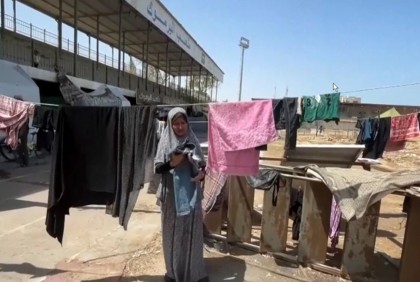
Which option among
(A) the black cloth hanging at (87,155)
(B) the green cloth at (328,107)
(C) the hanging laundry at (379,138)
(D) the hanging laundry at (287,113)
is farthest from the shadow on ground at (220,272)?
(C) the hanging laundry at (379,138)

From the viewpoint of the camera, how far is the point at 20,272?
352 cm

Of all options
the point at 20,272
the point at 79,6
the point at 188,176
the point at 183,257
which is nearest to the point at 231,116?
the point at 188,176

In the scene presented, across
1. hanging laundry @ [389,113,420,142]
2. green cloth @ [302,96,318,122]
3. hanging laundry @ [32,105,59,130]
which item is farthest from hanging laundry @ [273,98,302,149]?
hanging laundry @ [389,113,420,142]

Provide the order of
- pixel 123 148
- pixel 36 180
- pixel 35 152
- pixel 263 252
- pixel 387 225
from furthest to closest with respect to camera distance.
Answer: pixel 35 152 → pixel 36 180 → pixel 387 225 → pixel 263 252 → pixel 123 148

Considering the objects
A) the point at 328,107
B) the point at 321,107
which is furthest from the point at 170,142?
the point at 328,107

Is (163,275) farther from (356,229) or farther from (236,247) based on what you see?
(356,229)

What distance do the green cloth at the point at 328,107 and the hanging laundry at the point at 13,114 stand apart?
3.94 meters

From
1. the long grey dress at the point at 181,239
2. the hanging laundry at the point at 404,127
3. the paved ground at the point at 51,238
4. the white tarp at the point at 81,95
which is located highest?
the white tarp at the point at 81,95

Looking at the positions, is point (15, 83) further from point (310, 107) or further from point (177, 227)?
point (310, 107)

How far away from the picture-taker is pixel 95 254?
4.04 m

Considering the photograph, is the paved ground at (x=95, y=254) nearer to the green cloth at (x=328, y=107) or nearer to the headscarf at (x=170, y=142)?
the headscarf at (x=170, y=142)

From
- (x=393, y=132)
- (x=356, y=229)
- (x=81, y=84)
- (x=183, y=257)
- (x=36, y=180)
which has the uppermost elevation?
(x=81, y=84)

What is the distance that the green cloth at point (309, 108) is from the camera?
383 cm

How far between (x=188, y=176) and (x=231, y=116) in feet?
2.57
